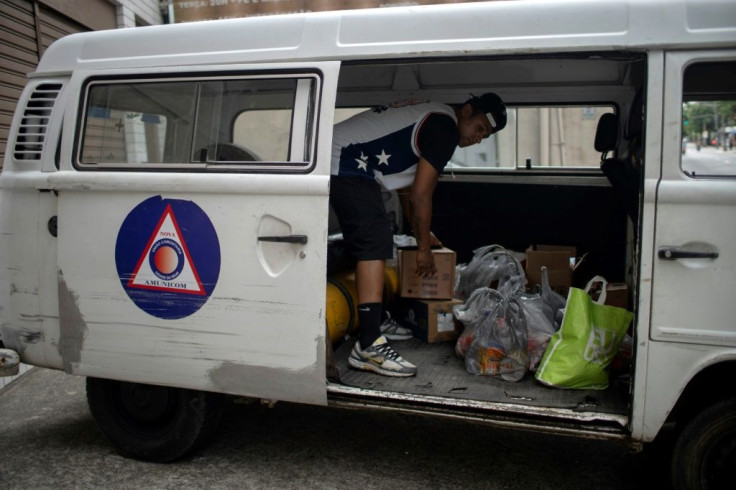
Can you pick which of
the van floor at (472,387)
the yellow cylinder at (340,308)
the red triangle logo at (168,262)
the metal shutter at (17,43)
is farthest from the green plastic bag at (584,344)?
the metal shutter at (17,43)

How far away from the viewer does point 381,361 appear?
3.74 m

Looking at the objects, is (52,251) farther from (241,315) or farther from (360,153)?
(360,153)

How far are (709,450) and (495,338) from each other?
122 cm

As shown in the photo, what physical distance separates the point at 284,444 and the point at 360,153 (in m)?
1.85

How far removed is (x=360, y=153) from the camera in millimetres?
3836

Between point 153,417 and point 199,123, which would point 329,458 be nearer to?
point 153,417

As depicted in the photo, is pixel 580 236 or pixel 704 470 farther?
pixel 580 236

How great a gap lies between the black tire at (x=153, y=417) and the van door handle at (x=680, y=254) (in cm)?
249

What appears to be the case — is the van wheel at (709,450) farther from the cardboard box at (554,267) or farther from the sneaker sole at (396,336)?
the sneaker sole at (396,336)

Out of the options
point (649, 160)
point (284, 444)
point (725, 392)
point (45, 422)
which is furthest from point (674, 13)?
point (45, 422)

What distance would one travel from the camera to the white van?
9.36ft

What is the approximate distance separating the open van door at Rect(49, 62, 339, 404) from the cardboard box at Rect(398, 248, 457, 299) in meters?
1.19

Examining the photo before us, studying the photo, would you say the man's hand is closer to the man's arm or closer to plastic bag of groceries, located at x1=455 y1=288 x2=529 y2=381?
the man's arm

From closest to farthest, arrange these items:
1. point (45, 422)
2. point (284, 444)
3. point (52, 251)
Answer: point (52, 251) → point (284, 444) → point (45, 422)
